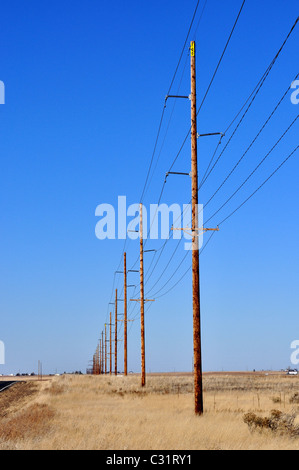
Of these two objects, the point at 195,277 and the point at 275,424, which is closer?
the point at 275,424

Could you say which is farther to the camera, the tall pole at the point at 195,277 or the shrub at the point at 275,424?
the tall pole at the point at 195,277

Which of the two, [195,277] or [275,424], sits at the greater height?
[195,277]

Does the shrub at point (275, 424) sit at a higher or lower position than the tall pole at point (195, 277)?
lower

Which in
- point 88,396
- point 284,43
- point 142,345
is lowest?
point 88,396

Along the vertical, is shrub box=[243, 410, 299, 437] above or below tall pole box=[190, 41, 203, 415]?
below

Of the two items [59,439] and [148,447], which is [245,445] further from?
[59,439]

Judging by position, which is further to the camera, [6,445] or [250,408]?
[250,408]

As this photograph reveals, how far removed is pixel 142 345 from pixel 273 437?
2947 cm
